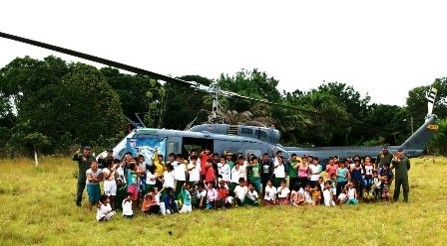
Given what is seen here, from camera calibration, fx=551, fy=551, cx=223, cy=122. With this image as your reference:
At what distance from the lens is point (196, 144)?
631 inches

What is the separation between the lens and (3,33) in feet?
25.4

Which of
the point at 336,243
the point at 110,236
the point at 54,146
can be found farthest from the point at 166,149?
the point at 54,146

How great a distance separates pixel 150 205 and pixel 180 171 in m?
1.20

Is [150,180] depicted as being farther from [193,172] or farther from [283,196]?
[283,196]

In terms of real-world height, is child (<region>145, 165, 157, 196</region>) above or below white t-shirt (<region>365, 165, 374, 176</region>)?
below

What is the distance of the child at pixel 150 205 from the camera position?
12586mm

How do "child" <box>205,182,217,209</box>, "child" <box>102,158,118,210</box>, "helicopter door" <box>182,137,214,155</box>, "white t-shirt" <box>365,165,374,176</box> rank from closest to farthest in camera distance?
"child" <box>102,158,118,210</box> → "child" <box>205,182,217,209</box> → "white t-shirt" <box>365,165,374,176</box> → "helicopter door" <box>182,137,214,155</box>

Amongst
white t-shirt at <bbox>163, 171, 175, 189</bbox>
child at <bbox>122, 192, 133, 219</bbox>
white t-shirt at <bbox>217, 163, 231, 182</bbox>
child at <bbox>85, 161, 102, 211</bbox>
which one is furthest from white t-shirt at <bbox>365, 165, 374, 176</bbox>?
child at <bbox>85, 161, 102, 211</bbox>

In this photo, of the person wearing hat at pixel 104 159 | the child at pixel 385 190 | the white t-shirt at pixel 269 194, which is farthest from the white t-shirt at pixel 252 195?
the child at pixel 385 190

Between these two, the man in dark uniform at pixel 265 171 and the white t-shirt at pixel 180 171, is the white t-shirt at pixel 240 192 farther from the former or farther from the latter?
the white t-shirt at pixel 180 171

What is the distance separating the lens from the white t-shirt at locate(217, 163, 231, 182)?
14.0m

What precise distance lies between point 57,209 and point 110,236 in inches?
111

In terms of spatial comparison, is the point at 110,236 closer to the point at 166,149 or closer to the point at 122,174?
the point at 122,174

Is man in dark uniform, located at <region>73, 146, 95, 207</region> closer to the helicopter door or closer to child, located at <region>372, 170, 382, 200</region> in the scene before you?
the helicopter door
